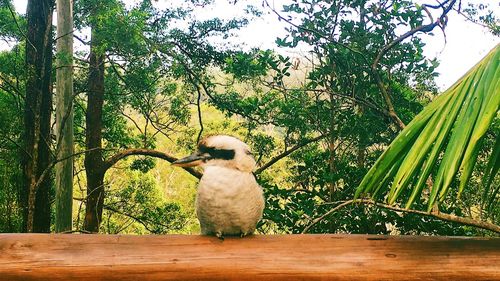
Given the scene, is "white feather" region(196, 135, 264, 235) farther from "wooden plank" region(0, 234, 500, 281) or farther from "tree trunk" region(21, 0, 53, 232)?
"tree trunk" region(21, 0, 53, 232)

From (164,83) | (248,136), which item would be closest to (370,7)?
(248,136)

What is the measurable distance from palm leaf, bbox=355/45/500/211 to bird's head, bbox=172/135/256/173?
0.35 m

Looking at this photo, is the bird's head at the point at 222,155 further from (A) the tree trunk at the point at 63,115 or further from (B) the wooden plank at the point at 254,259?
(A) the tree trunk at the point at 63,115

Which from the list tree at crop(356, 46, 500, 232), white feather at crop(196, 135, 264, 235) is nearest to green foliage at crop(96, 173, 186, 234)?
white feather at crop(196, 135, 264, 235)

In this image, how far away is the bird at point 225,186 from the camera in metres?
1.45

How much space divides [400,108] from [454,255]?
6.30 feet

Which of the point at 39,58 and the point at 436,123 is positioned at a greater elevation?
the point at 39,58

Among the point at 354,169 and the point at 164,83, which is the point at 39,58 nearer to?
the point at 164,83

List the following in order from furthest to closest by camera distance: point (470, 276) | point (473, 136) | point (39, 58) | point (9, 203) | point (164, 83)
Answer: point (164, 83), point (9, 203), point (39, 58), point (470, 276), point (473, 136)

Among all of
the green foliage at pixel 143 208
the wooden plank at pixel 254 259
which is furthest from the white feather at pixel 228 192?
the green foliage at pixel 143 208

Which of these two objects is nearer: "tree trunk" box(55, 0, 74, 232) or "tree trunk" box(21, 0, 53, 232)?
"tree trunk" box(21, 0, 53, 232)

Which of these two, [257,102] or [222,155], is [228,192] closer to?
[222,155]

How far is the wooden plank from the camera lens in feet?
→ 4.20

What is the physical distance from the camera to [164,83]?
18.0 ft
